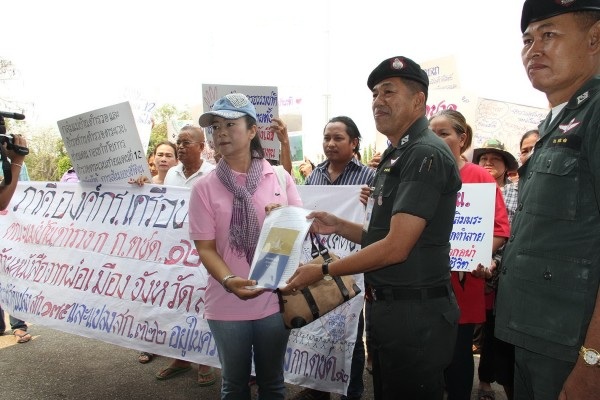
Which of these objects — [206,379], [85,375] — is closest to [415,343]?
[206,379]

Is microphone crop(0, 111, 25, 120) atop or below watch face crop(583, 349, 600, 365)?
atop

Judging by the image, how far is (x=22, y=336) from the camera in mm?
4773

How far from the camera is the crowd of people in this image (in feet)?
4.60

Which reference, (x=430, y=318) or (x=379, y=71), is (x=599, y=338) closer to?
(x=430, y=318)

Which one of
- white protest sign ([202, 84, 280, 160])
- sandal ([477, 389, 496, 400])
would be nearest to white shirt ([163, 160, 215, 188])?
white protest sign ([202, 84, 280, 160])

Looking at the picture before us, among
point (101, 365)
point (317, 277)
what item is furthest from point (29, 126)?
point (317, 277)

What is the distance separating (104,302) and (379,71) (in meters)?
3.01

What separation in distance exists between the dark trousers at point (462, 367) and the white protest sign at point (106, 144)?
2875mm

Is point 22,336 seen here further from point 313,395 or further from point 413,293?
point 413,293

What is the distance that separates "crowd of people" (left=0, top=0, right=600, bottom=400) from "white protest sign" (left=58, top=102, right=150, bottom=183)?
1.03 m

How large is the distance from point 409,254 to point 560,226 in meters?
0.62

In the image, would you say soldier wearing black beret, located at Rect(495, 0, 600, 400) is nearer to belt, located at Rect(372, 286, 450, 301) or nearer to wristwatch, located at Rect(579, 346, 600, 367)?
wristwatch, located at Rect(579, 346, 600, 367)

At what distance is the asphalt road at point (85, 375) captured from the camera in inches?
142

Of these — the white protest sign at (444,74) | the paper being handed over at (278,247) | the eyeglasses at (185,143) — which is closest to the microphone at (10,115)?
the eyeglasses at (185,143)
